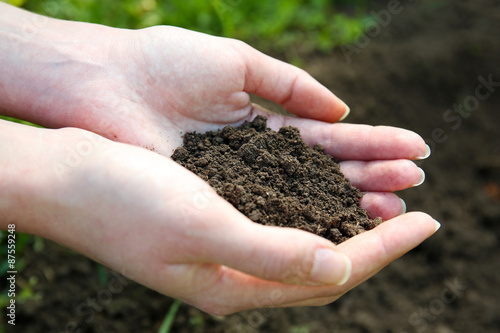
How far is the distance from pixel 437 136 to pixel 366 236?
225 cm

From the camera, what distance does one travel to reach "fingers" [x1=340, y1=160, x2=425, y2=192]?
2133 mm

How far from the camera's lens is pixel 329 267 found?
5.11ft

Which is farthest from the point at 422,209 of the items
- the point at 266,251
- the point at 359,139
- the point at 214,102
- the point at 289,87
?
the point at 266,251

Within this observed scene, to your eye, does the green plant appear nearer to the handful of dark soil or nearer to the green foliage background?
the handful of dark soil

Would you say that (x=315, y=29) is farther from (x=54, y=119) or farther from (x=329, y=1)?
(x=54, y=119)

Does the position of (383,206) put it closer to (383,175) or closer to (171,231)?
(383,175)

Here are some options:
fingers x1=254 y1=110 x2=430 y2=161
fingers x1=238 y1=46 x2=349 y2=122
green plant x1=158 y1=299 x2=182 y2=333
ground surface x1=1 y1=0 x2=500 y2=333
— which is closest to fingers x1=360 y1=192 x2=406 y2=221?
fingers x1=254 y1=110 x2=430 y2=161

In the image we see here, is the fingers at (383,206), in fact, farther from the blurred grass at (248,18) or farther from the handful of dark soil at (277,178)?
the blurred grass at (248,18)

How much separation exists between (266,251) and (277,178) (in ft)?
2.21

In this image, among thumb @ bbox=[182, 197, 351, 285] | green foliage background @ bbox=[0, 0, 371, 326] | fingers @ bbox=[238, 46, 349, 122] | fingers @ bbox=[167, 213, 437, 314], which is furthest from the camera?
green foliage background @ bbox=[0, 0, 371, 326]

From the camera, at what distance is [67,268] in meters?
2.70

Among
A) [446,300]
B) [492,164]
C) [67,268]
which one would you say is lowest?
[67,268]

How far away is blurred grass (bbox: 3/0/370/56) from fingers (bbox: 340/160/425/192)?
1860mm

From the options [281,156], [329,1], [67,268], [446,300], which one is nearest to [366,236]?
[281,156]
